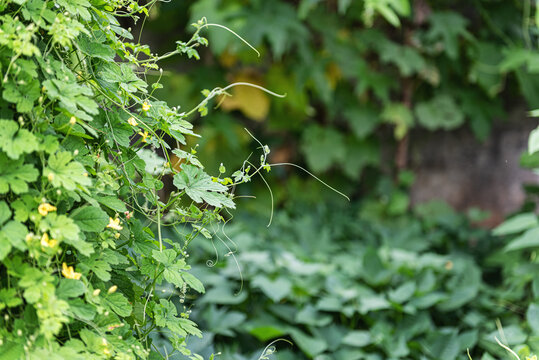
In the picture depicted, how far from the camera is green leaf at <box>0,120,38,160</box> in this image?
0.71 metres

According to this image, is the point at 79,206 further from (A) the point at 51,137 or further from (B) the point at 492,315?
(B) the point at 492,315

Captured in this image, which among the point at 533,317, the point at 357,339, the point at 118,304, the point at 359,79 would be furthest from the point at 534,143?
the point at 359,79

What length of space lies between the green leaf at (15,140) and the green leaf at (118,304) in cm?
26

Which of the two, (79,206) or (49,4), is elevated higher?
(49,4)

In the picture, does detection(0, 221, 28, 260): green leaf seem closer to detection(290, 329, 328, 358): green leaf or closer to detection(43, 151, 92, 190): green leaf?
detection(43, 151, 92, 190): green leaf

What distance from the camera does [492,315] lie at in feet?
7.16

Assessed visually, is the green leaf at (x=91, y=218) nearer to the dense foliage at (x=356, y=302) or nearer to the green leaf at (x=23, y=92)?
the green leaf at (x=23, y=92)

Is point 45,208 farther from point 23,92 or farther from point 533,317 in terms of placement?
point 533,317

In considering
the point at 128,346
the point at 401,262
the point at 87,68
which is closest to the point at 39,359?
the point at 128,346

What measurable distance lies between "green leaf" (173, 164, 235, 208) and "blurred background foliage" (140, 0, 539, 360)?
3.61 ft

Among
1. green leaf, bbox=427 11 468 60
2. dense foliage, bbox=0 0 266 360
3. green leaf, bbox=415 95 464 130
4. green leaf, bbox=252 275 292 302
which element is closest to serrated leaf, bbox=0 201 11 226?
dense foliage, bbox=0 0 266 360

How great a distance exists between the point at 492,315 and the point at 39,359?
192cm

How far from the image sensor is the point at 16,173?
2.43 ft

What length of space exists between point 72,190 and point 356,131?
9.60 feet
